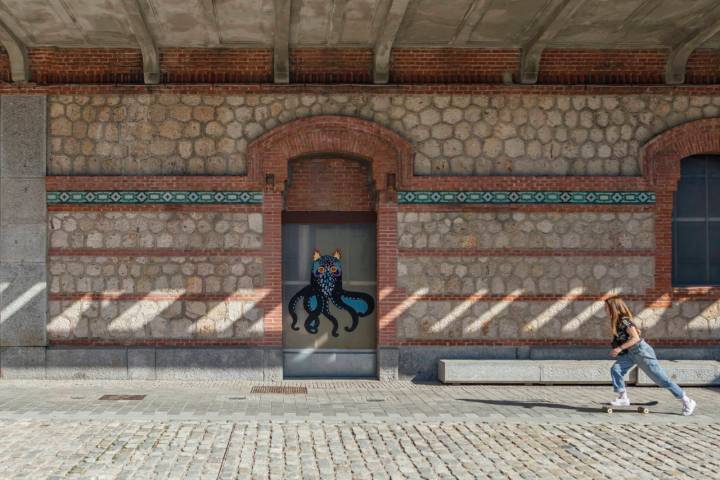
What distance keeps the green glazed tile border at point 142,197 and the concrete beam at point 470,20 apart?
413cm

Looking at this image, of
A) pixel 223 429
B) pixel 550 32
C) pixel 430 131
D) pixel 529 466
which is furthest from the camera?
pixel 430 131

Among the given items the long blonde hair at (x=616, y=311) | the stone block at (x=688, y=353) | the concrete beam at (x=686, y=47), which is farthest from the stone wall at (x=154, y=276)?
the concrete beam at (x=686, y=47)

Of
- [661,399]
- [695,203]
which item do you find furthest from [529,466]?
[695,203]

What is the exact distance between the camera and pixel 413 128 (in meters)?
12.5

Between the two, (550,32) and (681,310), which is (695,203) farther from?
(550,32)

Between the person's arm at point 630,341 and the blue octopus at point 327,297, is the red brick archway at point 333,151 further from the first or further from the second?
the person's arm at point 630,341

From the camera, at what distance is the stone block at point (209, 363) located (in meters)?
12.2

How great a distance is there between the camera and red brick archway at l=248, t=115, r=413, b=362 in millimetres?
12359

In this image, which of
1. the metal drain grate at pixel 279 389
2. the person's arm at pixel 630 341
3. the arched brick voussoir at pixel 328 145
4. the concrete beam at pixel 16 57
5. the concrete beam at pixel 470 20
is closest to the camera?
the person's arm at pixel 630 341

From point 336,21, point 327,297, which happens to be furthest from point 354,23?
point 327,297

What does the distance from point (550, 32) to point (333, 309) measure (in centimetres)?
551

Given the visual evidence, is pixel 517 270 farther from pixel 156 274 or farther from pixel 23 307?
pixel 23 307

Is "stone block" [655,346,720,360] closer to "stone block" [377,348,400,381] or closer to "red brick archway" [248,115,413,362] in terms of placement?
"stone block" [377,348,400,381]

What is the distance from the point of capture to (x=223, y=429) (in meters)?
8.57
